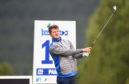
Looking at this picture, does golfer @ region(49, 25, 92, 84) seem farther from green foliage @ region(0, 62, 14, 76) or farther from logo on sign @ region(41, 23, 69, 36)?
green foliage @ region(0, 62, 14, 76)

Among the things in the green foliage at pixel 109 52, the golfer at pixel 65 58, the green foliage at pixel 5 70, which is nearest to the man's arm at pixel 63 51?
the golfer at pixel 65 58

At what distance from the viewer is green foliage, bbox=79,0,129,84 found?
34.3 feet

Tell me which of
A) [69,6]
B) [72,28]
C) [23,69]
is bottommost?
[23,69]

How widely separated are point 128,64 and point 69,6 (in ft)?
35.2

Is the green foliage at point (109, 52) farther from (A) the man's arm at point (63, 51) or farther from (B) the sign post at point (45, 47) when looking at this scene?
(A) the man's arm at point (63, 51)

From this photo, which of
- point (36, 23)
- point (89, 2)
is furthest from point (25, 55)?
point (36, 23)

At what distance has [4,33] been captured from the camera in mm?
20688

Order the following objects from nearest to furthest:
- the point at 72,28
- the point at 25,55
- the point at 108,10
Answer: the point at 72,28 < the point at 108,10 < the point at 25,55

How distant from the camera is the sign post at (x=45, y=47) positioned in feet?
11.4

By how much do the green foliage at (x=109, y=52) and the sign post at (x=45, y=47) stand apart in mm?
6669

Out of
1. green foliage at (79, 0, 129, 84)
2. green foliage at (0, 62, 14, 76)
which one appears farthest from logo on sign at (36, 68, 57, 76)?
green foliage at (0, 62, 14, 76)

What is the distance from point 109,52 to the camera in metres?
10.5

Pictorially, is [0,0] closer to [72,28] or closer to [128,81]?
[128,81]

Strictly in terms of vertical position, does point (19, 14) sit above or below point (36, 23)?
above
